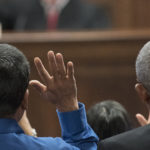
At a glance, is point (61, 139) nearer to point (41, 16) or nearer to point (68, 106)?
point (68, 106)

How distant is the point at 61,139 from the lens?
103 cm

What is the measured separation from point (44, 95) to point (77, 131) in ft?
0.39

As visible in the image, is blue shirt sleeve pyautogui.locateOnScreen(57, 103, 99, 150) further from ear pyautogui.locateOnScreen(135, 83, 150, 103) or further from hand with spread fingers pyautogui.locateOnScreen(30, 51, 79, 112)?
ear pyautogui.locateOnScreen(135, 83, 150, 103)

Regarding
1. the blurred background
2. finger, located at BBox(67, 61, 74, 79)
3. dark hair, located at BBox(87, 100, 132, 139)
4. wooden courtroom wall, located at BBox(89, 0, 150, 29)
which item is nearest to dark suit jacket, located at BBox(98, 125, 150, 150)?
finger, located at BBox(67, 61, 74, 79)

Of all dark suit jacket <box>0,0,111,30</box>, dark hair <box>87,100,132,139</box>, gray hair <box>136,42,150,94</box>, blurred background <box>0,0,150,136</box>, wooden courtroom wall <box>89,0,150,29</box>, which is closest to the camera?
gray hair <box>136,42,150,94</box>

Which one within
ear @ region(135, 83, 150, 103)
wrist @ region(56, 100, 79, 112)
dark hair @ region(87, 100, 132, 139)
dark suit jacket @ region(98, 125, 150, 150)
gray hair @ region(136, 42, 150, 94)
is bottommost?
dark hair @ region(87, 100, 132, 139)

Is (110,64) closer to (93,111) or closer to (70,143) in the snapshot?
(93,111)

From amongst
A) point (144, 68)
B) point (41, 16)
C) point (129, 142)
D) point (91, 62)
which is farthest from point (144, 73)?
point (41, 16)

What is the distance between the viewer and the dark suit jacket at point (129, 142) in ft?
3.22

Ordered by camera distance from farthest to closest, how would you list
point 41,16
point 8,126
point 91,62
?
Result: point 41,16 → point 91,62 → point 8,126

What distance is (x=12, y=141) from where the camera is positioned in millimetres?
980

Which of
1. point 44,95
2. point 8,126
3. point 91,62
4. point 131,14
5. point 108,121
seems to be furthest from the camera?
point 131,14

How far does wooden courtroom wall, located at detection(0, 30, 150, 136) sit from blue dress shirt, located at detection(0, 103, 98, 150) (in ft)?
4.70

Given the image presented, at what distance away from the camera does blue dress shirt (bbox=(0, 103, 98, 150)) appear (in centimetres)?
98
